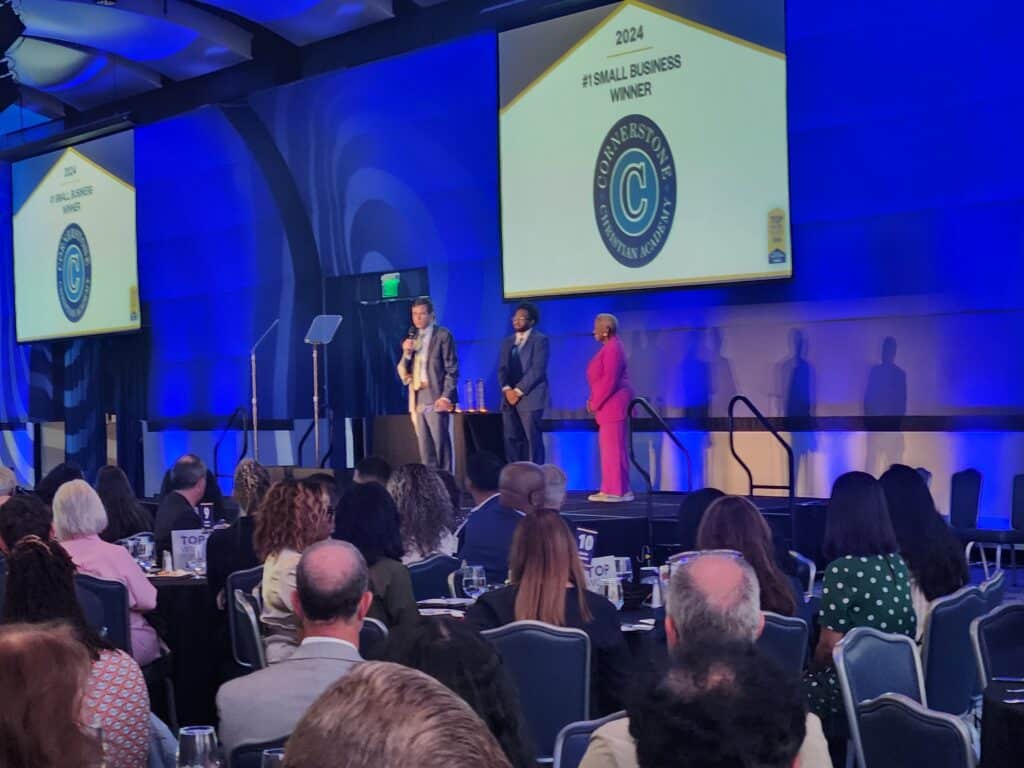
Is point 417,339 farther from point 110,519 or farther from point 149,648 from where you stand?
point 149,648

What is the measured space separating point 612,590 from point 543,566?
1.07 m

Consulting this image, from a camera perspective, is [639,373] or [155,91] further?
[155,91]

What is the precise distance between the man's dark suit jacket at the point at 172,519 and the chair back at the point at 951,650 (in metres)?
4.06

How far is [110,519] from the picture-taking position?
712 centimetres

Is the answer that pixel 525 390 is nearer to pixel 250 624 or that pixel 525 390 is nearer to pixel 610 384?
pixel 610 384

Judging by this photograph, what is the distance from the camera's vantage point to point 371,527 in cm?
479

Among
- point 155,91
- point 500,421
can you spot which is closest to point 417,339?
point 500,421

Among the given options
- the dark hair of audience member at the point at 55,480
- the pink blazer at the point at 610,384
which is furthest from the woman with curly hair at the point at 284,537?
the pink blazer at the point at 610,384

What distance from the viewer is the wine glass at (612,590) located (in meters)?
4.96

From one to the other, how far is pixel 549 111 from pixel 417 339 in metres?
2.25

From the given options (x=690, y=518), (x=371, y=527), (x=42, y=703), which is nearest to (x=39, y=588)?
(x=42, y=703)

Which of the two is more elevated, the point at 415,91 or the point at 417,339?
the point at 415,91

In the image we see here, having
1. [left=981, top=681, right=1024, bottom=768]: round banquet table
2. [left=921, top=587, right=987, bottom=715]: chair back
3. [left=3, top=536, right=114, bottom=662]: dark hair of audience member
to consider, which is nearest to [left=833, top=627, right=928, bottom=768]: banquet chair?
[left=981, top=681, right=1024, bottom=768]: round banquet table

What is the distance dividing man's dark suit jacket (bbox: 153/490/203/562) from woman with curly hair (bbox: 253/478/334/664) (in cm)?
204
